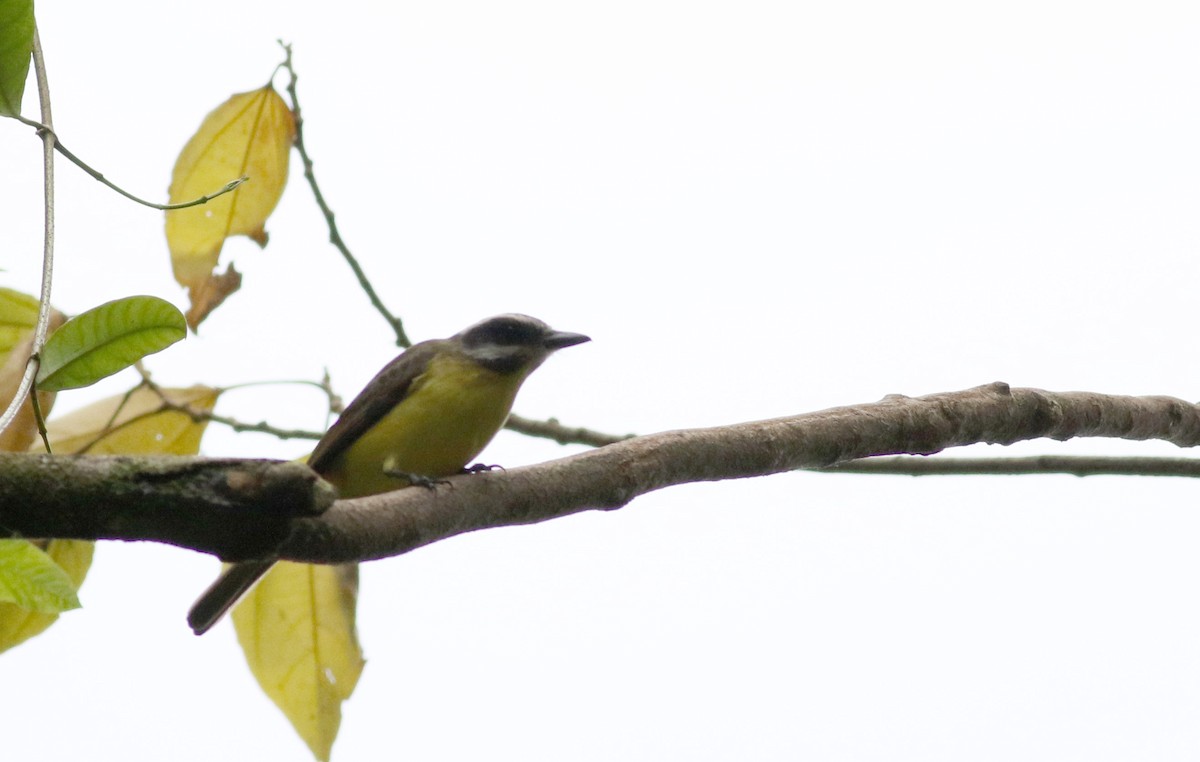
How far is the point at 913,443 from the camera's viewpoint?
287 cm

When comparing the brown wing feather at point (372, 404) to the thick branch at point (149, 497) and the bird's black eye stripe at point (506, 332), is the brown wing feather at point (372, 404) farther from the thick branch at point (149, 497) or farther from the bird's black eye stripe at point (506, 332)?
the thick branch at point (149, 497)

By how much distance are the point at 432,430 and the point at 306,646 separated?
0.89 m

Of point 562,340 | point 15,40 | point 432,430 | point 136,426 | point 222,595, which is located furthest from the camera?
point 562,340

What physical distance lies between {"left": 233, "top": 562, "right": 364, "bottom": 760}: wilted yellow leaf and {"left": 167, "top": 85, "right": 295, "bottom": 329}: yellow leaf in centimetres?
83

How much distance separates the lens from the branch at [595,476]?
1586mm

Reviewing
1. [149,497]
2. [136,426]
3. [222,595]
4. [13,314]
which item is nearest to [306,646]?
[222,595]

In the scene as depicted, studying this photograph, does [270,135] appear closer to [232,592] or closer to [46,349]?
[232,592]

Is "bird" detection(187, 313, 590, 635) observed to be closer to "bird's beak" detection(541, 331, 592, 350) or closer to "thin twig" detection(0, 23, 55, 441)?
"bird's beak" detection(541, 331, 592, 350)

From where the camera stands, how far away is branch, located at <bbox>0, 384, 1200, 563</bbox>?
1.59 m

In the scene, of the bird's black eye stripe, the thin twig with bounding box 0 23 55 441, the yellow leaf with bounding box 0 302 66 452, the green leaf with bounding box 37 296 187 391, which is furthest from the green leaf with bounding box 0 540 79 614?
the bird's black eye stripe

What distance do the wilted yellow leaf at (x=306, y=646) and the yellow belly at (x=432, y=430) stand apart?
0.52 m

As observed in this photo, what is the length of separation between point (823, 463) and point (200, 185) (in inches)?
79.6

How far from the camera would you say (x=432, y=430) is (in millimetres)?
3846

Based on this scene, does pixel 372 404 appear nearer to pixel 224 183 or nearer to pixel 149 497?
pixel 224 183
